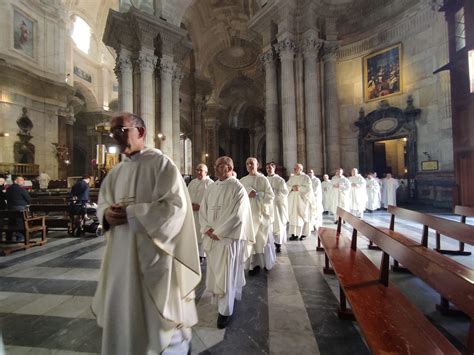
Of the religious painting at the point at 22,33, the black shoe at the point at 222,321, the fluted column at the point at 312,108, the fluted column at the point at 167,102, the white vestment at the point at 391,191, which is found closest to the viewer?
the black shoe at the point at 222,321

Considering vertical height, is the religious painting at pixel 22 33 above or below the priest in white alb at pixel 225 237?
above

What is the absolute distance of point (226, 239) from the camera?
8.82 feet

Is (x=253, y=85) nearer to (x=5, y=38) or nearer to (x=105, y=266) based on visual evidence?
(x=5, y=38)

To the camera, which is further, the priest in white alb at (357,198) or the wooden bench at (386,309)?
the priest in white alb at (357,198)

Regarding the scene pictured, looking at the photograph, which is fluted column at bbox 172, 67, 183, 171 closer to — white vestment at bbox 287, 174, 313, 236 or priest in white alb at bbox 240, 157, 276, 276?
white vestment at bbox 287, 174, 313, 236

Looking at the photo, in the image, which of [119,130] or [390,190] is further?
[390,190]

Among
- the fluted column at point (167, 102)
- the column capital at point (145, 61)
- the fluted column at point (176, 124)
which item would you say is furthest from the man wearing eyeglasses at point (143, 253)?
the column capital at point (145, 61)

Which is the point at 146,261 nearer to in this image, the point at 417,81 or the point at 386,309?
the point at 386,309

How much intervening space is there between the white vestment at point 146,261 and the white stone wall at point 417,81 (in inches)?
497

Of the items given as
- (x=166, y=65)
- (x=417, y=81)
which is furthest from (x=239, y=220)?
(x=417, y=81)

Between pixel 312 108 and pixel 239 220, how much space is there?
10343 mm

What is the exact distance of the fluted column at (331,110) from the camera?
12281mm

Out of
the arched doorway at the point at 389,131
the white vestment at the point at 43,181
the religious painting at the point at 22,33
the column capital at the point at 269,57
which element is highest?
the religious painting at the point at 22,33

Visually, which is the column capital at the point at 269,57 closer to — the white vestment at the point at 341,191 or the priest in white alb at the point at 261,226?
the white vestment at the point at 341,191
